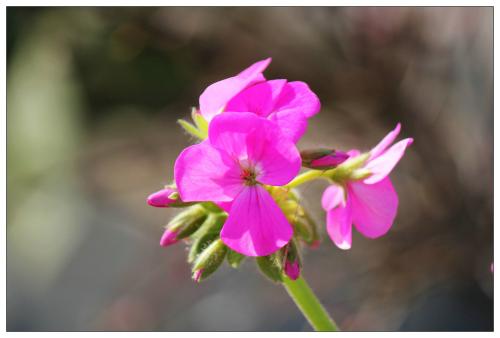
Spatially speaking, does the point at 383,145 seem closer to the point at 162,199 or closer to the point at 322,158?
the point at 322,158

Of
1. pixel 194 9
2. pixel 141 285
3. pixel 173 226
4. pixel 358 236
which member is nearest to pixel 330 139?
pixel 358 236

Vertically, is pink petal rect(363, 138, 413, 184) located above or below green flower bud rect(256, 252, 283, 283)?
above

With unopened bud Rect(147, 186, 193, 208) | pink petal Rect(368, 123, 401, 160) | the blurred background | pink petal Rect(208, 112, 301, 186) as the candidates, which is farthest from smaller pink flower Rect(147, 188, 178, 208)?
the blurred background

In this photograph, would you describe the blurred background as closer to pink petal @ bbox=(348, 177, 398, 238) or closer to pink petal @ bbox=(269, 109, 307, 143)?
pink petal @ bbox=(348, 177, 398, 238)

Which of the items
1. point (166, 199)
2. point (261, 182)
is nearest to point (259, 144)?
point (261, 182)

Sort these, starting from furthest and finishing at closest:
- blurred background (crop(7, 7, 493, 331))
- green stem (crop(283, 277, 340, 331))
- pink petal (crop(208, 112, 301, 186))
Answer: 1. blurred background (crop(7, 7, 493, 331))
2. green stem (crop(283, 277, 340, 331))
3. pink petal (crop(208, 112, 301, 186))

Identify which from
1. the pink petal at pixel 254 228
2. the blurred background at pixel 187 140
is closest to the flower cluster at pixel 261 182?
the pink petal at pixel 254 228
